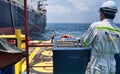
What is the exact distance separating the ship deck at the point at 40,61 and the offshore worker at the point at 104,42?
255 cm

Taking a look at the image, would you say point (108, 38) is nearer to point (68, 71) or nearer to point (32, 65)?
point (68, 71)

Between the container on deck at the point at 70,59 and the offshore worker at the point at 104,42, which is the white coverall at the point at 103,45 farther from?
the container on deck at the point at 70,59

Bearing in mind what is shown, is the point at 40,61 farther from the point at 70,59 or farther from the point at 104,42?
the point at 104,42

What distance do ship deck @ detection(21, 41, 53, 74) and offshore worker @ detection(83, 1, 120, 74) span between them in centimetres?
255

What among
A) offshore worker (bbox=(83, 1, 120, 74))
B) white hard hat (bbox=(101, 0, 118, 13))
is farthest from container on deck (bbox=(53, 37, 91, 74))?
white hard hat (bbox=(101, 0, 118, 13))

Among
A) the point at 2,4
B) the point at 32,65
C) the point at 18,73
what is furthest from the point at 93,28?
the point at 2,4

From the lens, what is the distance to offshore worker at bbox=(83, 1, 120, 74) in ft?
16.5

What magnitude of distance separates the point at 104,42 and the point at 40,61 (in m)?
3.66

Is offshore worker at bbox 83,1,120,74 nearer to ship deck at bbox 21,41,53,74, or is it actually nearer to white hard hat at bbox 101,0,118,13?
white hard hat at bbox 101,0,118,13

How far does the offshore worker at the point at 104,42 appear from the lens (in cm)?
503

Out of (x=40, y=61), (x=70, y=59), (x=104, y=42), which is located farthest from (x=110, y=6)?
(x=40, y=61)

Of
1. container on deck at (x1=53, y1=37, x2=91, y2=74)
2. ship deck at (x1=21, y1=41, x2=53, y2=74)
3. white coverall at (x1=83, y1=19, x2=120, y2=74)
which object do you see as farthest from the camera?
ship deck at (x1=21, y1=41, x2=53, y2=74)

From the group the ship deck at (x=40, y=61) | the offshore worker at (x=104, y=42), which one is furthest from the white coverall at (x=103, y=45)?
the ship deck at (x=40, y=61)

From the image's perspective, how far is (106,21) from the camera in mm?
5094
